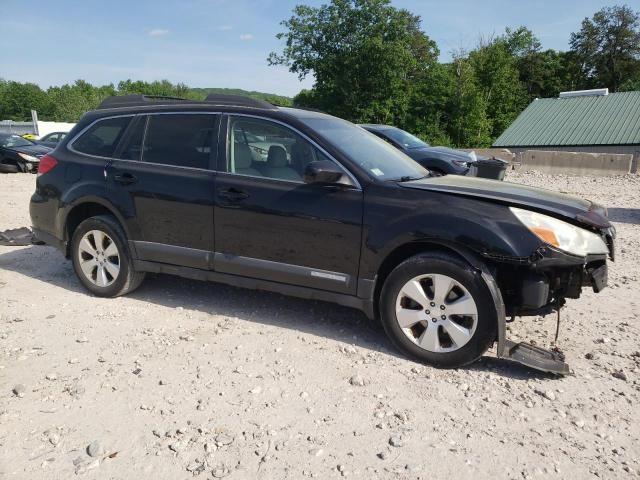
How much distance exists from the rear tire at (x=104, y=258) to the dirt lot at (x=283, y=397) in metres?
0.16

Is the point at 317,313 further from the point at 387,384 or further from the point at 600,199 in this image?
the point at 600,199

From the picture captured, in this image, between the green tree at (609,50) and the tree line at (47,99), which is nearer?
the green tree at (609,50)

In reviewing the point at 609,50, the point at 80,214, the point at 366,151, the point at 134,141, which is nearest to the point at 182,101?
the point at 134,141

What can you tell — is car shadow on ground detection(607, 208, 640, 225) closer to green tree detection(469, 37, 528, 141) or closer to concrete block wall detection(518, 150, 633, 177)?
concrete block wall detection(518, 150, 633, 177)

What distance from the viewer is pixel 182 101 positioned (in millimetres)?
4832

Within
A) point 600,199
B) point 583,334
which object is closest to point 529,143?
point 600,199

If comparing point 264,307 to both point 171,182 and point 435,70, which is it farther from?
point 435,70

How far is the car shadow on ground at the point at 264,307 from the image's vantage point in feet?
13.3

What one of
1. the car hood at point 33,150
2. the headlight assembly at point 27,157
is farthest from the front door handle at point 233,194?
the headlight assembly at point 27,157

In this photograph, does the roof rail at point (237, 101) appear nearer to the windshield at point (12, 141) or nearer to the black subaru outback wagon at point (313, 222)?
the black subaru outback wagon at point (313, 222)

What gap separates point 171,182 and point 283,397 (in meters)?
2.18

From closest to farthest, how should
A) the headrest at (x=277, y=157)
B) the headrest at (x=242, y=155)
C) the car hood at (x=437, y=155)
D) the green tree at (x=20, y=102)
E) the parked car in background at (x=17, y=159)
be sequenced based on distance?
the headrest at (x=277, y=157) → the headrest at (x=242, y=155) → the car hood at (x=437, y=155) → the parked car in background at (x=17, y=159) → the green tree at (x=20, y=102)

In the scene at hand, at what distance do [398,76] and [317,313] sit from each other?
169 ft

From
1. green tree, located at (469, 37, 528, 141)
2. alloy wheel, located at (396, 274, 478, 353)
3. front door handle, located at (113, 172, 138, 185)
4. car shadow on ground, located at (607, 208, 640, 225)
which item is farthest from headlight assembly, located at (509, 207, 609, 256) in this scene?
green tree, located at (469, 37, 528, 141)
